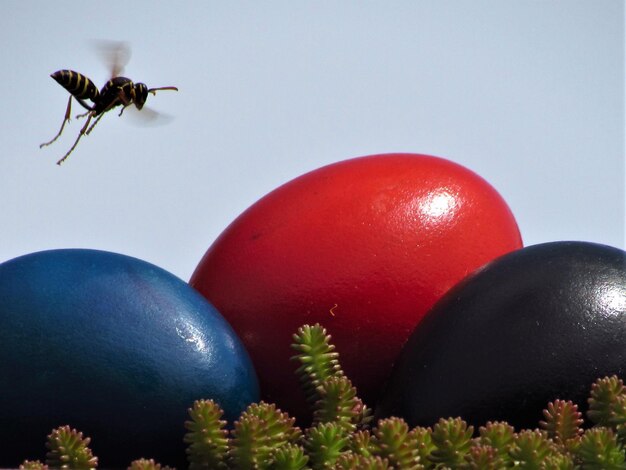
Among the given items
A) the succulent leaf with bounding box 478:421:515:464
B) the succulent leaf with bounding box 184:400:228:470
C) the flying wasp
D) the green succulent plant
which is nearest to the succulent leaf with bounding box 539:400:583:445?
the green succulent plant

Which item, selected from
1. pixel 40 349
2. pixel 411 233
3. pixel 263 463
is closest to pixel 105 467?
pixel 40 349

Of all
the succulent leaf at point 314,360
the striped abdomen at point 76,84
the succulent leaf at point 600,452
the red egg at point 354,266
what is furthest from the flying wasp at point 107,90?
the succulent leaf at point 600,452

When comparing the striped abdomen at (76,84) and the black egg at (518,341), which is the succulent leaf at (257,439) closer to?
the black egg at (518,341)

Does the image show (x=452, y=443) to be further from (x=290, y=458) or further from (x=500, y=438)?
(x=290, y=458)

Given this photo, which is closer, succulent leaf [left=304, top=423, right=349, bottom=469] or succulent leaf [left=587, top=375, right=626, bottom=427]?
succulent leaf [left=304, top=423, right=349, bottom=469]

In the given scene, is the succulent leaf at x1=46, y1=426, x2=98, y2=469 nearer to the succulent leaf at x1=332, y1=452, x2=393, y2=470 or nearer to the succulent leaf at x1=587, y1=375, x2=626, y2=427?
the succulent leaf at x1=332, y1=452, x2=393, y2=470

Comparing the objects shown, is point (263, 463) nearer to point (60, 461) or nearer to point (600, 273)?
point (60, 461)
